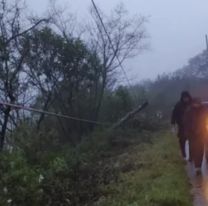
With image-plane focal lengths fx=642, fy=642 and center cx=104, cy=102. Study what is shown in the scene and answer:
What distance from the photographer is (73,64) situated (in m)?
27.6

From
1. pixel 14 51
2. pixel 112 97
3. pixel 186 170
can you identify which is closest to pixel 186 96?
pixel 186 170

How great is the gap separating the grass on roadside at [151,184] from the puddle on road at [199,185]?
135 mm

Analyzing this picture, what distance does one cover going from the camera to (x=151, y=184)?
1127 cm

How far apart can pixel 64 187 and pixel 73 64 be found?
54.0ft

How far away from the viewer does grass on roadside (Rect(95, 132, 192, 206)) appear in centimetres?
974

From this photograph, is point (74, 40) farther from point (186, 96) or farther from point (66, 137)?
point (186, 96)

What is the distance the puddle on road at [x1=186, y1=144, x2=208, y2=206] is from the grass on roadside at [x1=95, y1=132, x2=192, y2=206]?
0.14 metres

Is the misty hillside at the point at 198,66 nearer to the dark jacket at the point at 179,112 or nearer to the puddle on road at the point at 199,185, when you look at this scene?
the dark jacket at the point at 179,112

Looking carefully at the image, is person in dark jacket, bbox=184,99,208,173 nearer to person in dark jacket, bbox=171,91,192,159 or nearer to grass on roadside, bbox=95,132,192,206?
grass on roadside, bbox=95,132,192,206

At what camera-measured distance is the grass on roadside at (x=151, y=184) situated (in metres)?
9.74

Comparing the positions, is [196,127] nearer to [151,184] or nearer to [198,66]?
[151,184]

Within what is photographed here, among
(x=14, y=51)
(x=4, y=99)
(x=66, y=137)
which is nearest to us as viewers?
(x=4, y=99)

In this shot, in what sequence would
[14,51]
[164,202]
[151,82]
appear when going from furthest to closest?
[151,82], [14,51], [164,202]

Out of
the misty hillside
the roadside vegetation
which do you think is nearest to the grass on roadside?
the roadside vegetation
